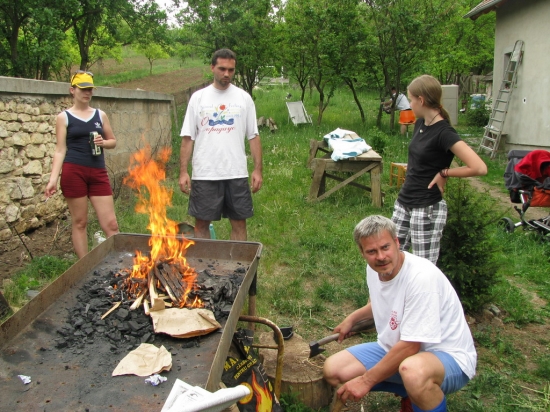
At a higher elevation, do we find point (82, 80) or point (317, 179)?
point (82, 80)

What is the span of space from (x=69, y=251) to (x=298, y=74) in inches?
541

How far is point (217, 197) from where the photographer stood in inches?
173

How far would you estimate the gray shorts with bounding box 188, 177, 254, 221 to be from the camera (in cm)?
438

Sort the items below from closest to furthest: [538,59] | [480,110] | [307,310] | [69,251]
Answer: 1. [307,310]
2. [69,251]
3. [538,59]
4. [480,110]

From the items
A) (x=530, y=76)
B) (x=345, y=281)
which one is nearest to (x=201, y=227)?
(x=345, y=281)

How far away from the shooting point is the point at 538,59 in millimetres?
11625

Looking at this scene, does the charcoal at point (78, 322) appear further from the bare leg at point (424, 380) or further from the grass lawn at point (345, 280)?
the grass lawn at point (345, 280)

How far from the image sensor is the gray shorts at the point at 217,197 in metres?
4.38

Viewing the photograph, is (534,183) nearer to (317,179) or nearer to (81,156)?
(317,179)

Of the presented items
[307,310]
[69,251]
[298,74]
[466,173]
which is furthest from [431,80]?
[298,74]

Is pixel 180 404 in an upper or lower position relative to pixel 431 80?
lower

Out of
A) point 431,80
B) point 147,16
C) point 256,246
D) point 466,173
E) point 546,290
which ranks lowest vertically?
point 546,290

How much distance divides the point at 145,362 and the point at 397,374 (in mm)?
1411

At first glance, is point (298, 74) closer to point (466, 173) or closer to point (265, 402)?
point (466, 173)
